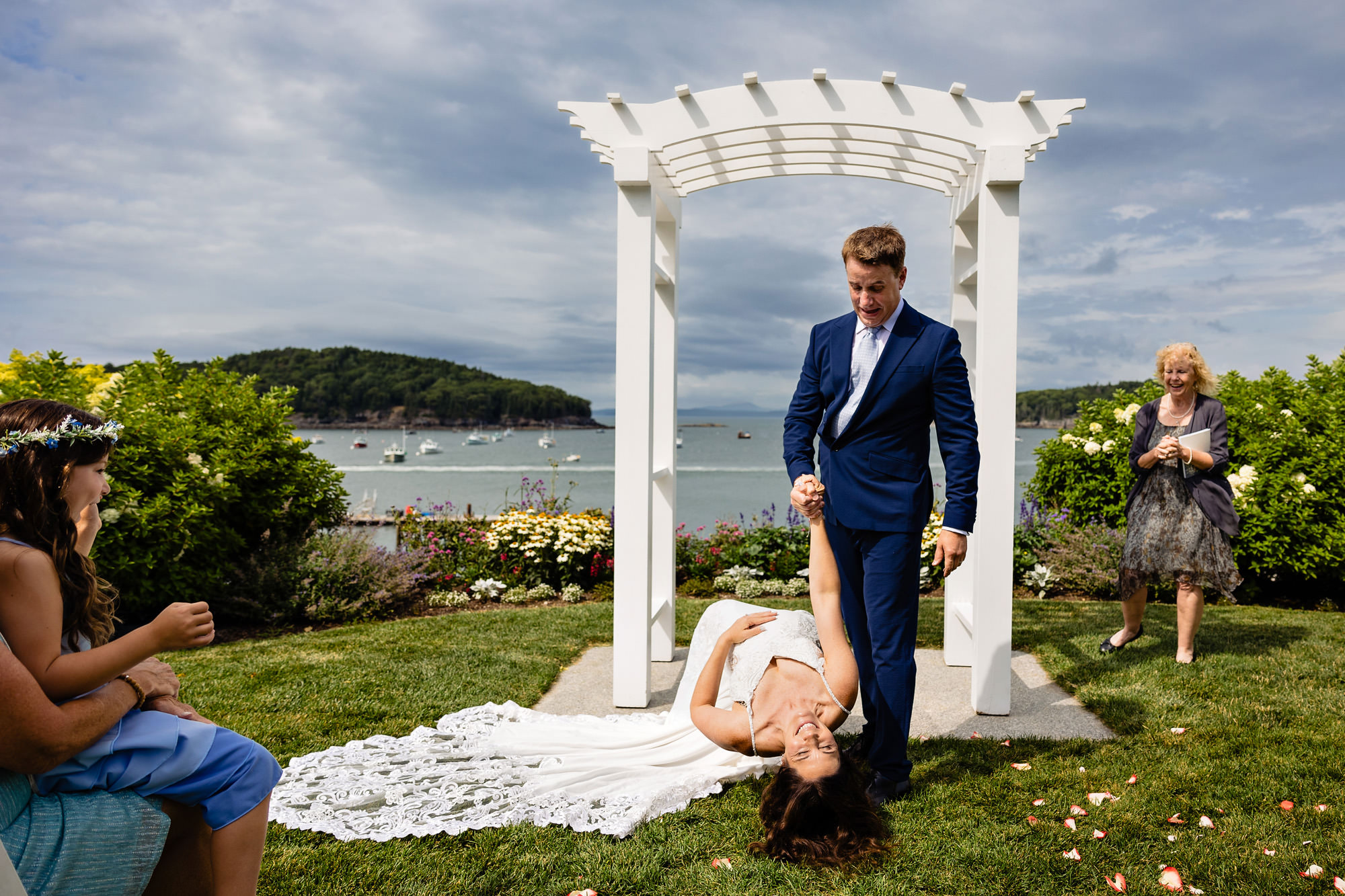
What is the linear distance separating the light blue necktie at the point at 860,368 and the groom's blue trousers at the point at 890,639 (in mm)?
455

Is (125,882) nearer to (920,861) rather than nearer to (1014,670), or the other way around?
(920,861)

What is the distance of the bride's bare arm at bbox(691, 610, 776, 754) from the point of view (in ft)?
9.91

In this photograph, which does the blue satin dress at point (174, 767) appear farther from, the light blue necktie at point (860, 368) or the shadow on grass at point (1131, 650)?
the shadow on grass at point (1131, 650)

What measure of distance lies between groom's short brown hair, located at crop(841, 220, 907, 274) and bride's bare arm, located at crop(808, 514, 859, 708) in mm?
1009

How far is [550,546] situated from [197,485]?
315cm

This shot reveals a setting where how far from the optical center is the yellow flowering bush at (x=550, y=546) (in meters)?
8.06

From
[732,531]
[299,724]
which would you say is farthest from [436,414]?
[299,724]

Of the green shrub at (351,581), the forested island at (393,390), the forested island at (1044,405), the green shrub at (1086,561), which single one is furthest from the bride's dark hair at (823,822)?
the forested island at (393,390)

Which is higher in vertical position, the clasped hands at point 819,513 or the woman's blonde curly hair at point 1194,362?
the woman's blonde curly hair at point 1194,362

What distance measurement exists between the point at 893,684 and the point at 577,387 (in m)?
61.9

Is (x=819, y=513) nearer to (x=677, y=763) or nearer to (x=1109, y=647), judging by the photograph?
(x=677, y=763)

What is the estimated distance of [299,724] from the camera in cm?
395

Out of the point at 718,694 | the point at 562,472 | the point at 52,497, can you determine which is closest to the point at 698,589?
the point at 718,694

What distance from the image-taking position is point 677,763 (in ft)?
→ 11.2
